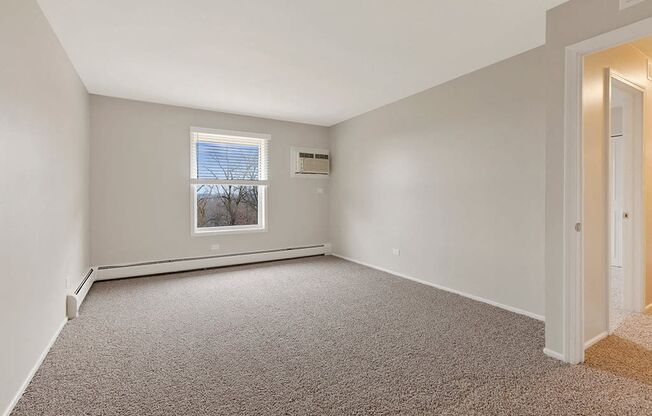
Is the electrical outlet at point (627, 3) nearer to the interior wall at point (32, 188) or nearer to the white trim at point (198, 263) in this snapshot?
the interior wall at point (32, 188)

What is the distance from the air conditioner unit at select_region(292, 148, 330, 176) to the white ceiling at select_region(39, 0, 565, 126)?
1593mm

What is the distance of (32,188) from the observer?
209 cm

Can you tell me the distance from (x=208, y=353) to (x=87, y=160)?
10.9 feet

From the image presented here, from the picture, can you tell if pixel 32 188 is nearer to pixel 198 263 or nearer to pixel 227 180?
pixel 198 263

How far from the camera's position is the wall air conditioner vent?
571cm

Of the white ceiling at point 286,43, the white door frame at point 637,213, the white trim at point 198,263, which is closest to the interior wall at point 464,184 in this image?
the white ceiling at point 286,43

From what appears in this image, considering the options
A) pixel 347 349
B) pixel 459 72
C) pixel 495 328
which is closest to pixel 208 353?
pixel 347 349

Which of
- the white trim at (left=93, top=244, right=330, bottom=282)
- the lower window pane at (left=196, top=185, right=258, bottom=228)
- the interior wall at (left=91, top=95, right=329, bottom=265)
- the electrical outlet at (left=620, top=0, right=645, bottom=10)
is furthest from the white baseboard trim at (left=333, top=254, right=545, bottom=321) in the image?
the electrical outlet at (left=620, top=0, right=645, bottom=10)

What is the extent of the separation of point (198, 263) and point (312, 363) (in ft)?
11.1

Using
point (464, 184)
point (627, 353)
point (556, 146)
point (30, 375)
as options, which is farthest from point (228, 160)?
point (627, 353)

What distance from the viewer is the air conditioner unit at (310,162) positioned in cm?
571

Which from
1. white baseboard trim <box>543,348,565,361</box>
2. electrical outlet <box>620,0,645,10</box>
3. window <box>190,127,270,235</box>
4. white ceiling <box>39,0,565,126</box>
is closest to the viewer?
electrical outlet <box>620,0,645,10</box>

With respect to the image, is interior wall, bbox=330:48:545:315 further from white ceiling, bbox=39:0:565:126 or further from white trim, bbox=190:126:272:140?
white trim, bbox=190:126:272:140

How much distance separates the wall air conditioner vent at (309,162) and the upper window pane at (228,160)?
0.64 m
